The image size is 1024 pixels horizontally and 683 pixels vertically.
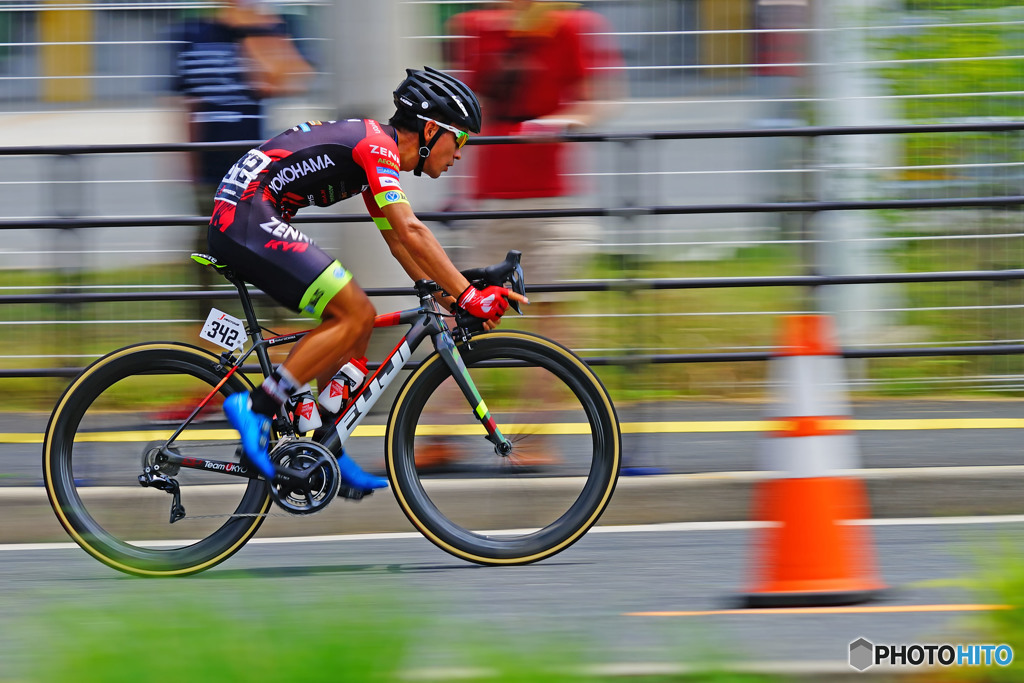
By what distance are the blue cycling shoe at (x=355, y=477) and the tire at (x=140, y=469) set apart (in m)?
0.29

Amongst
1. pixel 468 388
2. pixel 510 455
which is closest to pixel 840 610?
pixel 510 455

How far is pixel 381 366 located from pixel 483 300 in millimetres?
487

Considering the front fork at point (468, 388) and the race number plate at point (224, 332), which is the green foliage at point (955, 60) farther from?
the race number plate at point (224, 332)

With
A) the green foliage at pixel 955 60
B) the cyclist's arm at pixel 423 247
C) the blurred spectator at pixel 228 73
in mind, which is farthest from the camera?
the green foliage at pixel 955 60

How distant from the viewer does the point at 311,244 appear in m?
4.82

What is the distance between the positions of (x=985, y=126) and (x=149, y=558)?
4.30m

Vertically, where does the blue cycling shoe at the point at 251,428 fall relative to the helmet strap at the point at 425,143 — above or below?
below

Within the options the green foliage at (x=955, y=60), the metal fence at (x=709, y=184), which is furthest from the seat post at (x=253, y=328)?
the green foliage at (x=955, y=60)

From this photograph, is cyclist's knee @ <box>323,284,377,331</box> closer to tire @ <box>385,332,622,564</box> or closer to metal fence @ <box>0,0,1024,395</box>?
tire @ <box>385,332,622,564</box>

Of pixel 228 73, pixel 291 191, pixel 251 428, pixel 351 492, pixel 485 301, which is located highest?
pixel 228 73

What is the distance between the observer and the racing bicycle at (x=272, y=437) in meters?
4.86

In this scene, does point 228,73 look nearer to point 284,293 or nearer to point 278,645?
point 284,293

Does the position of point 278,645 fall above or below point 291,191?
below

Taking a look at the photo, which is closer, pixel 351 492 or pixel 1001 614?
pixel 1001 614
